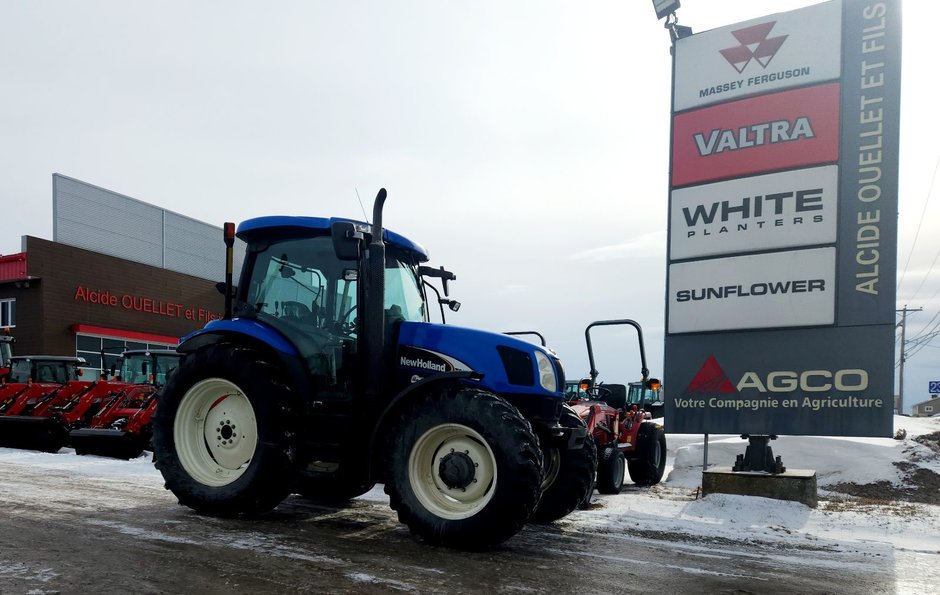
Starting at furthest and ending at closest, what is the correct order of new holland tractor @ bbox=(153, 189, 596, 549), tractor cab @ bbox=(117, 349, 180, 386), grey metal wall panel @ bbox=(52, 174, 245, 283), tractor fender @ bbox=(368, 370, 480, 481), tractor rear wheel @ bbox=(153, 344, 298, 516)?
grey metal wall panel @ bbox=(52, 174, 245, 283)
tractor cab @ bbox=(117, 349, 180, 386)
tractor rear wheel @ bbox=(153, 344, 298, 516)
tractor fender @ bbox=(368, 370, 480, 481)
new holland tractor @ bbox=(153, 189, 596, 549)

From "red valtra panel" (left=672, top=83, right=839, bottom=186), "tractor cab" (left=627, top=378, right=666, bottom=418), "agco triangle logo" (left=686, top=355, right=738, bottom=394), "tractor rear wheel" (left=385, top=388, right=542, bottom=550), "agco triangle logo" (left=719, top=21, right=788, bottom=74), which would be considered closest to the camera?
"tractor rear wheel" (left=385, top=388, right=542, bottom=550)

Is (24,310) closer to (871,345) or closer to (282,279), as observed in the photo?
(282,279)

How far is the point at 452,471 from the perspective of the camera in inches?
215

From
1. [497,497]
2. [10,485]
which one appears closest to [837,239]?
[497,497]

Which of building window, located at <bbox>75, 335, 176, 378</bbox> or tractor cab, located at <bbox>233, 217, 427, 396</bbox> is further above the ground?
tractor cab, located at <bbox>233, 217, 427, 396</bbox>

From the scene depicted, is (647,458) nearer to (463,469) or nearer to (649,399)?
(649,399)

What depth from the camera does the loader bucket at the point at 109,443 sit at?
12156 mm

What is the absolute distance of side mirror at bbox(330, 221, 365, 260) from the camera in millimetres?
5605

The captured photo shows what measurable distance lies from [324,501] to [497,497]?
2890 millimetres

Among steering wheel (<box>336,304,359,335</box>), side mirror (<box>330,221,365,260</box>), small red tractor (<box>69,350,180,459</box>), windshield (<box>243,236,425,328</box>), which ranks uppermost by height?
side mirror (<box>330,221,365,260</box>)

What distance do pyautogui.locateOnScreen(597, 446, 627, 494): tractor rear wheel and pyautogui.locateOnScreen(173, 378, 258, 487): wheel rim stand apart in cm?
567

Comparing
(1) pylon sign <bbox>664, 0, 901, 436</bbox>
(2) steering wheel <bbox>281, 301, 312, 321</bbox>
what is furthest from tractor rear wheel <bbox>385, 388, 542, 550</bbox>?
(1) pylon sign <bbox>664, 0, 901, 436</bbox>

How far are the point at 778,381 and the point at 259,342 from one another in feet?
21.8

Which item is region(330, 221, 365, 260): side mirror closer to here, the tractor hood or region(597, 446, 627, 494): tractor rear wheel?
the tractor hood
